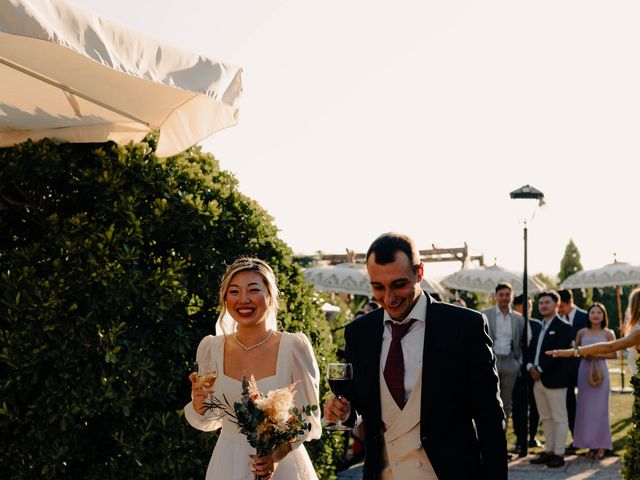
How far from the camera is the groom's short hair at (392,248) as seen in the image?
391cm

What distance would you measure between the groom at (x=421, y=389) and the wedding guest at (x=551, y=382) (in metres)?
8.00

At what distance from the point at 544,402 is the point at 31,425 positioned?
812cm

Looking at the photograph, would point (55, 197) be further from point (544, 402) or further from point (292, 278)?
point (544, 402)

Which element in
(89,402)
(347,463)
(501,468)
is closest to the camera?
(501,468)

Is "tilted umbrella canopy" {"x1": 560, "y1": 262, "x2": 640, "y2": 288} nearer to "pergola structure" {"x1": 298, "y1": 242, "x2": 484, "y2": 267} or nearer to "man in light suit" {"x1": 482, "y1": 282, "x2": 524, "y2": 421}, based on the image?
"pergola structure" {"x1": 298, "y1": 242, "x2": 484, "y2": 267}

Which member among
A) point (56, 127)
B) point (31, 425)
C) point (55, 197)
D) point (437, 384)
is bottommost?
point (31, 425)

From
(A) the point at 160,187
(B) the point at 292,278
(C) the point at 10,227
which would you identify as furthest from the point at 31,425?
(B) the point at 292,278

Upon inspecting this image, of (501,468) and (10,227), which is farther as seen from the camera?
(10,227)

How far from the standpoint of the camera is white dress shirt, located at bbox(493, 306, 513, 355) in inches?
493

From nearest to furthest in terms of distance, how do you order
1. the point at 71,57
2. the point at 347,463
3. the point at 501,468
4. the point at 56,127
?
the point at 501,468 → the point at 71,57 → the point at 56,127 → the point at 347,463

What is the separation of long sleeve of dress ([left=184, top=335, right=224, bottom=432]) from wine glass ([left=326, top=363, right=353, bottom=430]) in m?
1.12

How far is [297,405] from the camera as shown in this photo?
492 centimetres

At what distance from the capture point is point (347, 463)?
10781 mm

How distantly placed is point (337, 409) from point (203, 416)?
1186 millimetres
